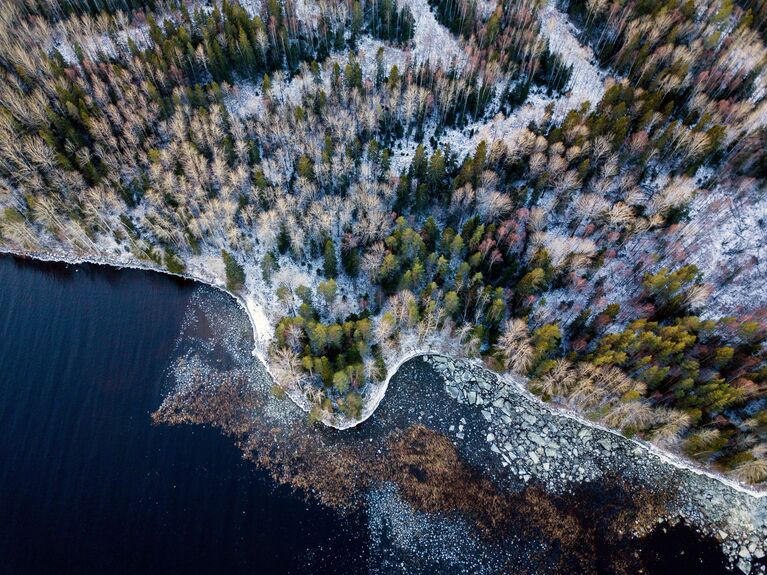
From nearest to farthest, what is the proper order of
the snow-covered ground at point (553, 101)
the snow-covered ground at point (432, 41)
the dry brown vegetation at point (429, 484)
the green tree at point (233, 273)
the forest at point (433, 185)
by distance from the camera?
the dry brown vegetation at point (429, 484), the forest at point (433, 185), the green tree at point (233, 273), the snow-covered ground at point (553, 101), the snow-covered ground at point (432, 41)

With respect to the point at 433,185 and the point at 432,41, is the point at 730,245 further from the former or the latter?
the point at 432,41

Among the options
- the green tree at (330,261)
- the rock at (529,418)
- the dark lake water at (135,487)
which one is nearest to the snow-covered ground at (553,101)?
the green tree at (330,261)

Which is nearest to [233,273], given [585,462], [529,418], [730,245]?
[529,418]

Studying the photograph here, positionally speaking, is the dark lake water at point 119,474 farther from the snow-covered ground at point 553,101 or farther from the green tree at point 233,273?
the snow-covered ground at point 553,101

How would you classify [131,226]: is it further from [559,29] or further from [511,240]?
[559,29]

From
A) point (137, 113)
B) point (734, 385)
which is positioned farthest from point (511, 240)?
point (137, 113)

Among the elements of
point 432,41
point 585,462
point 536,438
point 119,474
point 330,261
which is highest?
point 432,41

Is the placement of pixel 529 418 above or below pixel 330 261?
below
